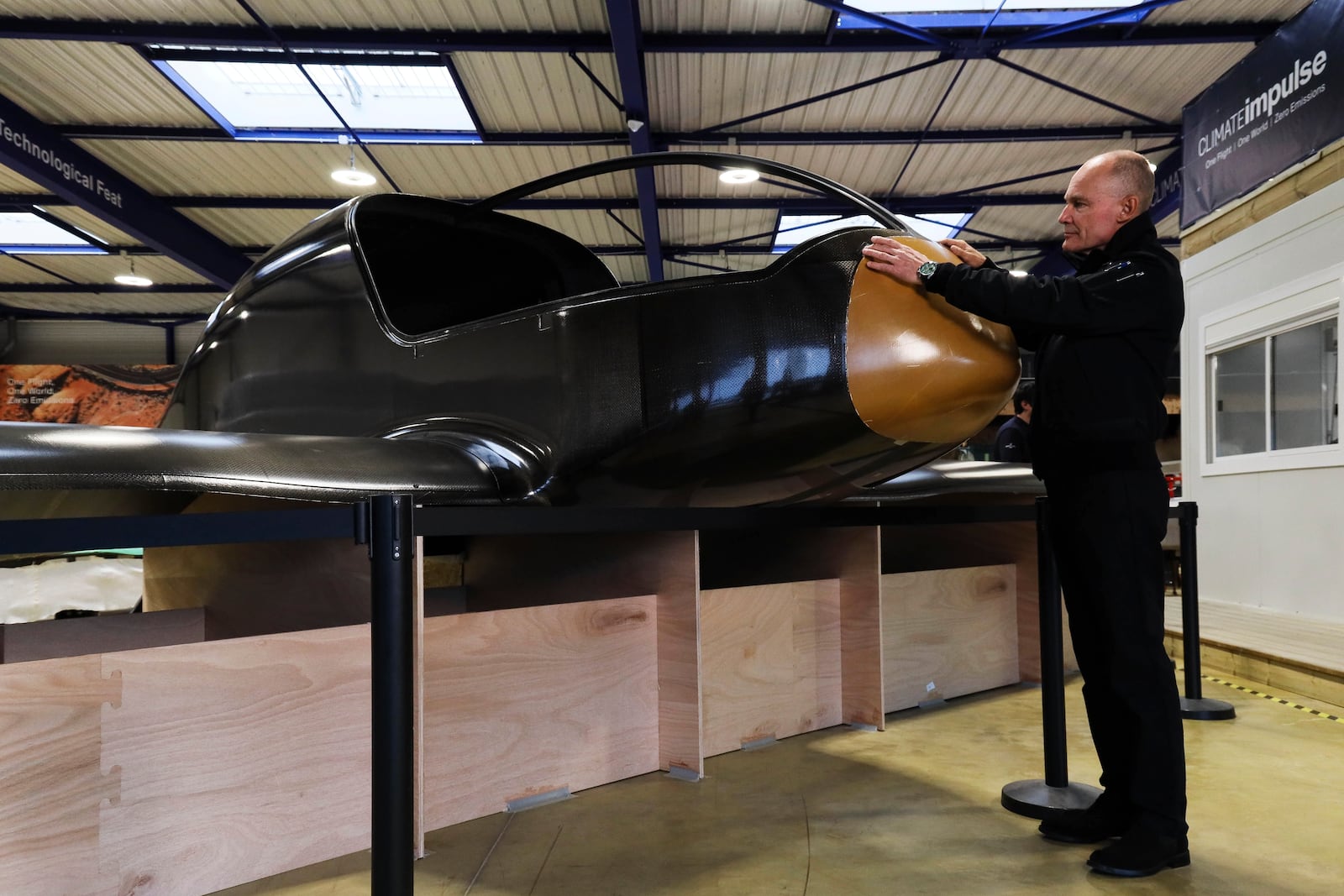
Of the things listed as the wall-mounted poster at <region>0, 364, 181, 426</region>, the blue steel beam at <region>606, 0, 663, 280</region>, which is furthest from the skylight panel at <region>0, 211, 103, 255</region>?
the blue steel beam at <region>606, 0, 663, 280</region>

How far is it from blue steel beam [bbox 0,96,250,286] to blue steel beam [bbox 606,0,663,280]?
5.35m

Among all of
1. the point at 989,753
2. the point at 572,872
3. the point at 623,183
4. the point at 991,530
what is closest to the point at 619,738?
the point at 572,872

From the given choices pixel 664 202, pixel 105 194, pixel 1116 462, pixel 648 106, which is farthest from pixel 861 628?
pixel 105 194

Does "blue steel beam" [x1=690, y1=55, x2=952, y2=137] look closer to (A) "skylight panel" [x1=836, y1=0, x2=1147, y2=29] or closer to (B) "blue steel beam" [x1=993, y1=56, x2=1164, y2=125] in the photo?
(A) "skylight panel" [x1=836, y1=0, x2=1147, y2=29]

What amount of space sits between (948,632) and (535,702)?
5.04 feet

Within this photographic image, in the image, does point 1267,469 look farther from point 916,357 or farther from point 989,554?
point 916,357

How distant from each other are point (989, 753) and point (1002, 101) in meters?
7.29

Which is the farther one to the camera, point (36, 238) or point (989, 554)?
point (36, 238)

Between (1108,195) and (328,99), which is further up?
(328,99)

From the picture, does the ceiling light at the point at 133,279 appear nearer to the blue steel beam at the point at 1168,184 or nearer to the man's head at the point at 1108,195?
the blue steel beam at the point at 1168,184

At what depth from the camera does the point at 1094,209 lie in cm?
177

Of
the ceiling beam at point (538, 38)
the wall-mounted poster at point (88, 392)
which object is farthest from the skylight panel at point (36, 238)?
the ceiling beam at point (538, 38)

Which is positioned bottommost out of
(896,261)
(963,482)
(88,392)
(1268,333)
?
(963,482)

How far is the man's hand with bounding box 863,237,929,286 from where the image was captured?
165cm
